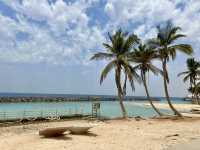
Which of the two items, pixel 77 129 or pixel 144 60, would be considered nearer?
pixel 77 129

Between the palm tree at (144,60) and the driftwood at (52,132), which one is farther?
the palm tree at (144,60)

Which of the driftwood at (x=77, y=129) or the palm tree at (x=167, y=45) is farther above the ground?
the palm tree at (x=167, y=45)

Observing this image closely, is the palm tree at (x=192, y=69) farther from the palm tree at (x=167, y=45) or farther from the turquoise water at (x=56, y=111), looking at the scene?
the palm tree at (x=167, y=45)

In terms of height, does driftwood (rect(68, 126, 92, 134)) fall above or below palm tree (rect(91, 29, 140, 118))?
below

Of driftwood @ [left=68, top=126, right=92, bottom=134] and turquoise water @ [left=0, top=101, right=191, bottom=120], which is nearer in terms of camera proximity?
driftwood @ [left=68, top=126, right=92, bottom=134]

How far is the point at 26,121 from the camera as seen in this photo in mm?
28281

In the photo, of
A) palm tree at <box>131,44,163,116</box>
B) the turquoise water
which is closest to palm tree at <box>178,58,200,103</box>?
Result: the turquoise water

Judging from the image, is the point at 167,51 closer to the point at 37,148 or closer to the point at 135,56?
the point at 135,56

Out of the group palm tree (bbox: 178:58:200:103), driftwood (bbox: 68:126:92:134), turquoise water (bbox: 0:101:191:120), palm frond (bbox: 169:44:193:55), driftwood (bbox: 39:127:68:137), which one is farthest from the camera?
palm tree (bbox: 178:58:200:103)

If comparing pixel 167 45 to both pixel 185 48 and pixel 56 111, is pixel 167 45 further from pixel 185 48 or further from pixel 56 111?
pixel 56 111

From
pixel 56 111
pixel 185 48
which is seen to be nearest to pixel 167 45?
pixel 185 48

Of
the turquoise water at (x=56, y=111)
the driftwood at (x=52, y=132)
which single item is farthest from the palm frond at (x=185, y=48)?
the driftwood at (x=52, y=132)

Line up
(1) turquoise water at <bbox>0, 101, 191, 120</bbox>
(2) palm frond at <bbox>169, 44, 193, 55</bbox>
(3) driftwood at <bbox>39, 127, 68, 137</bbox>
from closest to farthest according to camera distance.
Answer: (3) driftwood at <bbox>39, 127, 68, 137</bbox> < (2) palm frond at <bbox>169, 44, 193, 55</bbox> < (1) turquoise water at <bbox>0, 101, 191, 120</bbox>

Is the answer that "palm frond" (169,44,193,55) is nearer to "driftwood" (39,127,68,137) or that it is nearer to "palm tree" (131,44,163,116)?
→ "palm tree" (131,44,163,116)
